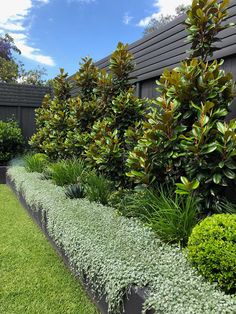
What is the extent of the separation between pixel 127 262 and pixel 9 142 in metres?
7.20

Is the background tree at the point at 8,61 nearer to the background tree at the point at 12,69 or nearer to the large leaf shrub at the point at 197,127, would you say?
the background tree at the point at 12,69

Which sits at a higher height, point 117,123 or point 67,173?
point 117,123

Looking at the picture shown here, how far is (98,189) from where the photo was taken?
13.1ft

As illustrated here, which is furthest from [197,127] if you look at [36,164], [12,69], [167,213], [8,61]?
[8,61]

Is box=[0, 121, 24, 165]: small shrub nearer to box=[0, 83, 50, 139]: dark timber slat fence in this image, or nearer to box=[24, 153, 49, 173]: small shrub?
box=[0, 83, 50, 139]: dark timber slat fence

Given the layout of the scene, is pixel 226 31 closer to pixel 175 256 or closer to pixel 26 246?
pixel 175 256

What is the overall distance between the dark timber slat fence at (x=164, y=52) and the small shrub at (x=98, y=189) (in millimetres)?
1676

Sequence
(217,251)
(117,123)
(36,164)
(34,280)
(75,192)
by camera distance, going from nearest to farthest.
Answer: (217,251) < (34,280) < (75,192) < (117,123) < (36,164)

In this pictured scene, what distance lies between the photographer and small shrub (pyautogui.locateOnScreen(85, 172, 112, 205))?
395 centimetres

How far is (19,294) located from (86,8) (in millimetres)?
10732

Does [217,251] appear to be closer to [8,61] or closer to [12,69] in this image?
[12,69]

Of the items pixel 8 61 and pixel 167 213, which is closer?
pixel 167 213

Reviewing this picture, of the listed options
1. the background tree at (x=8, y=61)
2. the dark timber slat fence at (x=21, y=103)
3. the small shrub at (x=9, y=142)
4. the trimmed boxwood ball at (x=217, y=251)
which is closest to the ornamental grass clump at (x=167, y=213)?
the trimmed boxwood ball at (x=217, y=251)

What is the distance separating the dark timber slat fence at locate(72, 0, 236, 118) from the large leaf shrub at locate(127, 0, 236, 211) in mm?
485
